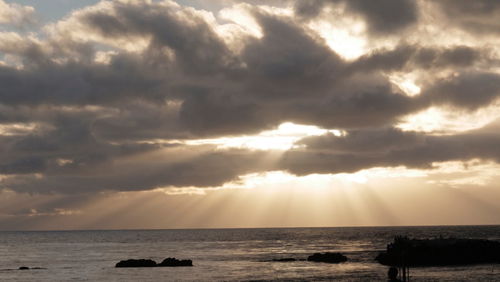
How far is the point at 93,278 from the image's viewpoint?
99.6m

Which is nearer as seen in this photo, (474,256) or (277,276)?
(277,276)

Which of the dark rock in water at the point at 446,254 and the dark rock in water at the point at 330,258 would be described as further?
the dark rock in water at the point at 330,258

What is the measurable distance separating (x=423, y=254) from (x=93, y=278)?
61.8 meters

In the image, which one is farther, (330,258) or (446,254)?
(330,258)

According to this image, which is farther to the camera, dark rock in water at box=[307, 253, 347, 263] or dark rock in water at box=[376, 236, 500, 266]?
dark rock in water at box=[307, 253, 347, 263]

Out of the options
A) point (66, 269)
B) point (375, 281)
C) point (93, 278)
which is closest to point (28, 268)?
point (66, 269)

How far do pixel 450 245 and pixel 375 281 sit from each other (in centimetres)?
3789

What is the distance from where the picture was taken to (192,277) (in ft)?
318

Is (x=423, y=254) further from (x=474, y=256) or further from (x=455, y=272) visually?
(x=455, y=272)

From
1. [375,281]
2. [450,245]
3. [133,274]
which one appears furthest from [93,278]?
[450,245]

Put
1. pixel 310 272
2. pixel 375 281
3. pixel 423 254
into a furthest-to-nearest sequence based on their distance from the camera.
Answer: pixel 423 254, pixel 310 272, pixel 375 281

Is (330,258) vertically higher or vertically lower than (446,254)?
lower

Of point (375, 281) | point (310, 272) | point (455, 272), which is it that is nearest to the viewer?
point (375, 281)

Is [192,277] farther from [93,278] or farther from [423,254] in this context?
[423,254]
